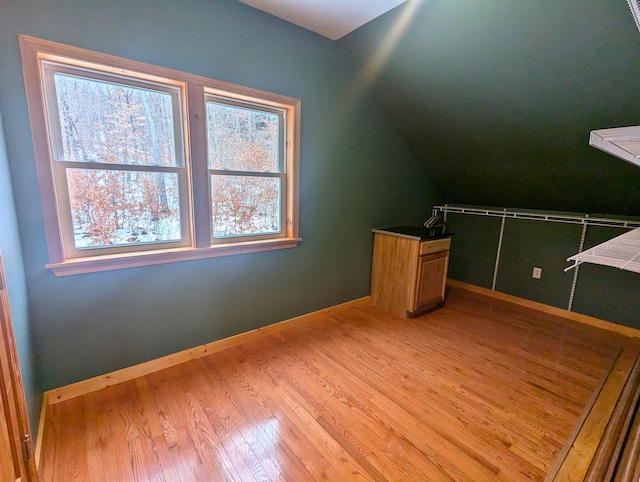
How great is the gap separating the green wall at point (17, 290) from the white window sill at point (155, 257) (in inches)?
8.1

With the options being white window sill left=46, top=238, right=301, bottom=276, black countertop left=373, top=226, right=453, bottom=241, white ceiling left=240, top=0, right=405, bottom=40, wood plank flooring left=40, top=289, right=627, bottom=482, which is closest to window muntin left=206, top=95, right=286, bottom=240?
white window sill left=46, top=238, right=301, bottom=276

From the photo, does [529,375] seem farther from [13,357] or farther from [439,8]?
[13,357]

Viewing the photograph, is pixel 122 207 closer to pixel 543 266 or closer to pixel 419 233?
pixel 419 233

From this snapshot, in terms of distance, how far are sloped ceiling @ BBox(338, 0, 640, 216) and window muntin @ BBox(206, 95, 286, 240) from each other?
110 cm

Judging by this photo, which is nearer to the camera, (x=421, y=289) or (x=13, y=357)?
(x=13, y=357)

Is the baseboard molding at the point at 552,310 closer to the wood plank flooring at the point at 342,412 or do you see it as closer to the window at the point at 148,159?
the wood plank flooring at the point at 342,412

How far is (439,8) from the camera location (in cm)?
196

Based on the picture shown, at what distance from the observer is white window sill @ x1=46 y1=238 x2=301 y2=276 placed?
168 cm

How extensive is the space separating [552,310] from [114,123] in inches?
171

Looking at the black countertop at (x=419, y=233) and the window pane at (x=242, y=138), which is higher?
the window pane at (x=242, y=138)

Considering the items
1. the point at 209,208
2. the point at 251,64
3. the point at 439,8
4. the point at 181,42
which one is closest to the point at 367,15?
the point at 439,8

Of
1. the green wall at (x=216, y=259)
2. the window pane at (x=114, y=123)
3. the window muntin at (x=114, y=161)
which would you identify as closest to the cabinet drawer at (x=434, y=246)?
the green wall at (x=216, y=259)

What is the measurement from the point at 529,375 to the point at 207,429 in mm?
2178

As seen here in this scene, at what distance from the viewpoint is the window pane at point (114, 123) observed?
5.42ft
